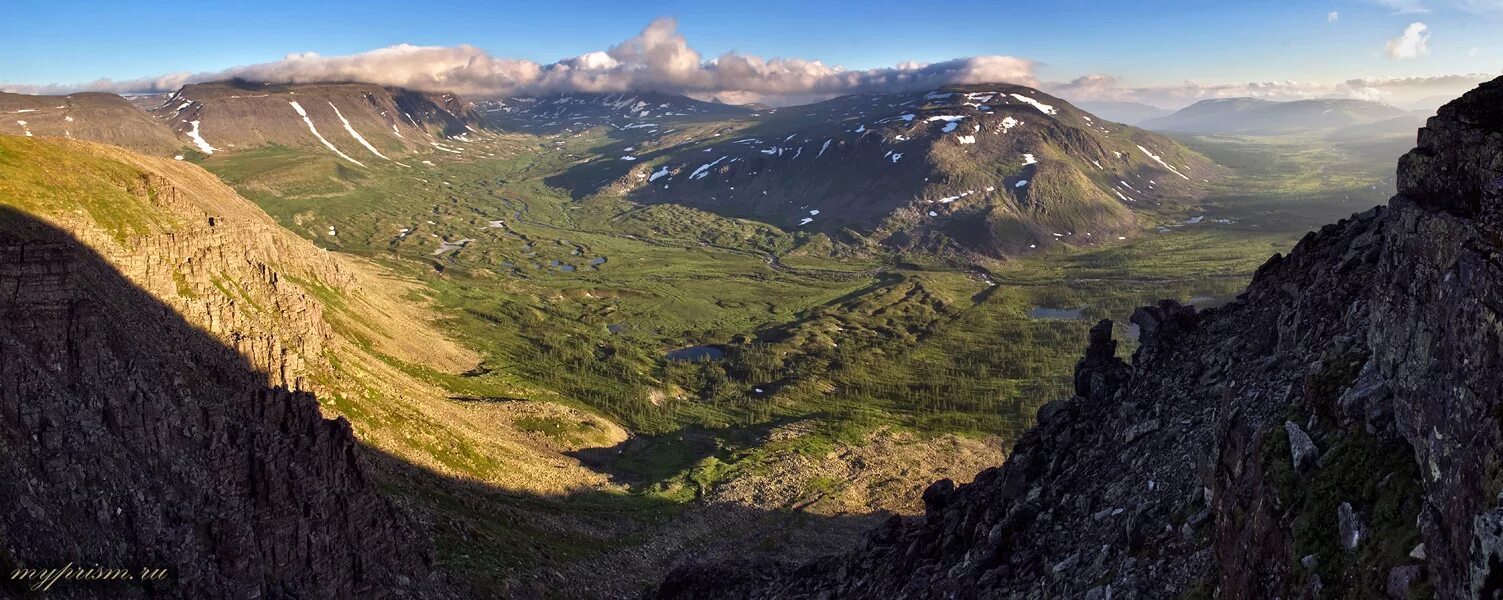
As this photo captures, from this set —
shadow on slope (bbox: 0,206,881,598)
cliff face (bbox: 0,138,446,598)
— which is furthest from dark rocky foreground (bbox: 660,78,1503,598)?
cliff face (bbox: 0,138,446,598)

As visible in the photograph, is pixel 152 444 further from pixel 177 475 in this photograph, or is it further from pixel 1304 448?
pixel 1304 448

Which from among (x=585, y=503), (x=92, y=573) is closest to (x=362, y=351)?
(x=585, y=503)

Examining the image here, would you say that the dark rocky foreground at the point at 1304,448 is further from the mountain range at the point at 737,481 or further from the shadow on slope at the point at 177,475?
the shadow on slope at the point at 177,475

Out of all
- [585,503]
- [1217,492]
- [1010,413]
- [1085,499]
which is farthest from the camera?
[1010,413]

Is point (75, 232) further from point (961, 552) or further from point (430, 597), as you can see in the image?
point (961, 552)

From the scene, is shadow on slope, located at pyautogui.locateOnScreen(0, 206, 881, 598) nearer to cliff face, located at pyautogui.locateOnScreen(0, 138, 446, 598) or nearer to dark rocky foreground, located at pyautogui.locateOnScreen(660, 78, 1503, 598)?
cliff face, located at pyautogui.locateOnScreen(0, 138, 446, 598)

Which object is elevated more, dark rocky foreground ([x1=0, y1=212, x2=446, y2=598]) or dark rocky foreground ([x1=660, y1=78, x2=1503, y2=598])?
dark rocky foreground ([x1=660, y1=78, x2=1503, y2=598])
